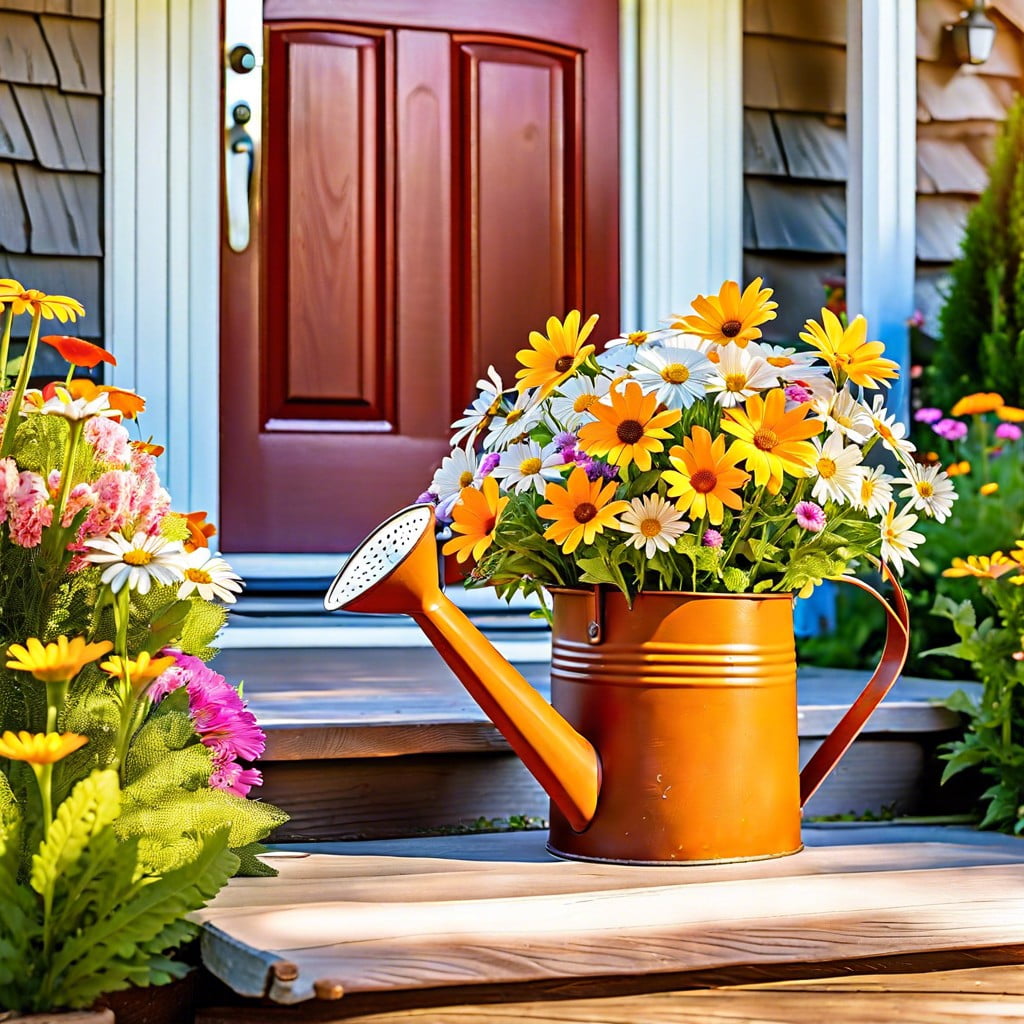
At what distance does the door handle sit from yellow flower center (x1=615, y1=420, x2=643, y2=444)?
145cm

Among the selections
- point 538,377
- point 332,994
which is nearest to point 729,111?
point 538,377

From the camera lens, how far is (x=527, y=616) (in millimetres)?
2650

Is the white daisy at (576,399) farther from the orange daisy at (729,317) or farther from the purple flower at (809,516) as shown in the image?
the purple flower at (809,516)

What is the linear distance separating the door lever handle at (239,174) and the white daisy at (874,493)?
5.02ft

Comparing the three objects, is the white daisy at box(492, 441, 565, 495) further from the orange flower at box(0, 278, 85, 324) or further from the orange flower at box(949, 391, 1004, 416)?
the orange flower at box(949, 391, 1004, 416)

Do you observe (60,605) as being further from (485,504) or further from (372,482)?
(372,482)

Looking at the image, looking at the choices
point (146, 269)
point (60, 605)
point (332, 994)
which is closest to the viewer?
point (332, 994)

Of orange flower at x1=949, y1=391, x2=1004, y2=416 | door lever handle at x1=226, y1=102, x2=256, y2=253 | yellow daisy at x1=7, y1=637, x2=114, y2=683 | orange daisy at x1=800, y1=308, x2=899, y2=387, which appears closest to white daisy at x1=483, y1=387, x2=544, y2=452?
orange daisy at x1=800, y1=308, x2=899, y2=387

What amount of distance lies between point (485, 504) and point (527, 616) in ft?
4.38

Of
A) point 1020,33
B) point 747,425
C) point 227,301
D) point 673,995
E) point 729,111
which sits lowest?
point 673,995

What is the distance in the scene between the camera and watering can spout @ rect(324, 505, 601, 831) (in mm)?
1296

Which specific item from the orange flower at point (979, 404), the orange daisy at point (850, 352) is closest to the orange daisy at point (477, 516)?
the orange daisy at point (850, 352)

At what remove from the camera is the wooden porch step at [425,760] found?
158 centimetres

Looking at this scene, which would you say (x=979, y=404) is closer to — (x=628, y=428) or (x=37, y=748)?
(x=628, y=428)
